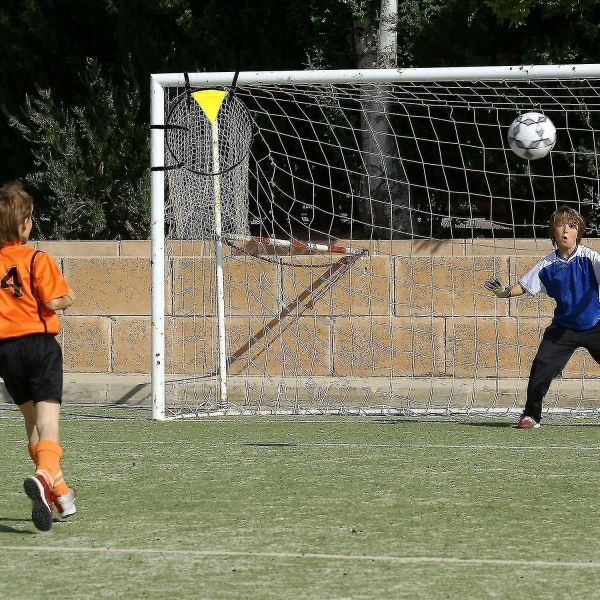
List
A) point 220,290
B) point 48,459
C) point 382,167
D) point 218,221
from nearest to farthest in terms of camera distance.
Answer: point 48,459 < point 218,221 < point 220,290 < point 382,167

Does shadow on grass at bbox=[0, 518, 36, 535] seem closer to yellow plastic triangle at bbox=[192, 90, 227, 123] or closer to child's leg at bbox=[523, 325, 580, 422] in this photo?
child's leg at bbox=[523, 325, 580, 422]

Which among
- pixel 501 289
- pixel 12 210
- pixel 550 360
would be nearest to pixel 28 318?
pixel 12 210

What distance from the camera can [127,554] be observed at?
16.4 ft

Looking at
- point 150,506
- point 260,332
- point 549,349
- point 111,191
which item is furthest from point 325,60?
point 150,506

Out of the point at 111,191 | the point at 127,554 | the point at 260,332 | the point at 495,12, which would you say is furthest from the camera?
the point at 111,191

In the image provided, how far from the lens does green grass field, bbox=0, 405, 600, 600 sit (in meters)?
4.55

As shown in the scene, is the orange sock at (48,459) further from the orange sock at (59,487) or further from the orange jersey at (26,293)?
the orange jersey at (26,293)

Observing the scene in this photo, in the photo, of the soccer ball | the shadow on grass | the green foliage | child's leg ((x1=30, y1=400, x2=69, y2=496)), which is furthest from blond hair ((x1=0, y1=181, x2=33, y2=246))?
the green foliage

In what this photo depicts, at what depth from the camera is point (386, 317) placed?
1227 centimetres

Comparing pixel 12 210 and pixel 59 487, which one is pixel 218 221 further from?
pixel 59 487

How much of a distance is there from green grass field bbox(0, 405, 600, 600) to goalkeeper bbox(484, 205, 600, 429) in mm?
428

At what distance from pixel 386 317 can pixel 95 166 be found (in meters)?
5.76

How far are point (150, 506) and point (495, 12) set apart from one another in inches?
363

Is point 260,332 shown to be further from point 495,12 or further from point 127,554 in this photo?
point 127,554
